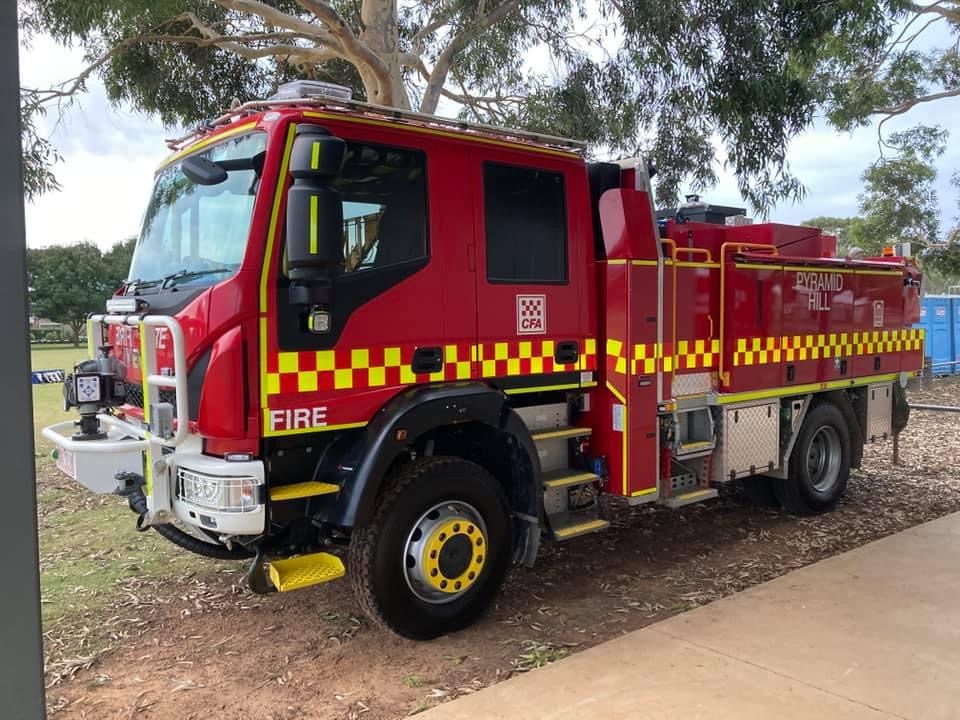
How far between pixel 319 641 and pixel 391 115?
278 centimetres

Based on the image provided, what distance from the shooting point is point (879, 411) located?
726cm

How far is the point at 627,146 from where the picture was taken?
10.9 m

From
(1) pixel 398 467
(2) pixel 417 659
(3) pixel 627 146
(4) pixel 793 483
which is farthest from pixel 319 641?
(3) pixel 627 146

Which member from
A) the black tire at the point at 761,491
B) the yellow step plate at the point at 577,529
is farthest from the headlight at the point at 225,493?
the black tire at the point at 761,491

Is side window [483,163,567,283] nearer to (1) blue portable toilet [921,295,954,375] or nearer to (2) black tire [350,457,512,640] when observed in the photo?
(2) black tire [350,457,512,640]

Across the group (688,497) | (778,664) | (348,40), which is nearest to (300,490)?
(778,664)

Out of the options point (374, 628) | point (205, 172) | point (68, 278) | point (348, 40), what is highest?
point (348, 40)

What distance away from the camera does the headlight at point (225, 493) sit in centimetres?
335

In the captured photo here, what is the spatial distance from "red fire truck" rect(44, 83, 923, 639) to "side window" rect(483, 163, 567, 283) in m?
0.01

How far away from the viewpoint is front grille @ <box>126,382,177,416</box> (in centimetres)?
366

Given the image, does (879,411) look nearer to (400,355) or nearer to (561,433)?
(561,433)

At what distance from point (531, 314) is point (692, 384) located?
1531 mm

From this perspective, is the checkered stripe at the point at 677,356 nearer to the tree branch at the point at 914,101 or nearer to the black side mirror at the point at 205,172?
the black side mirror at the point at 205,172

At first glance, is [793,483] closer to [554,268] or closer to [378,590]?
[554,268]
